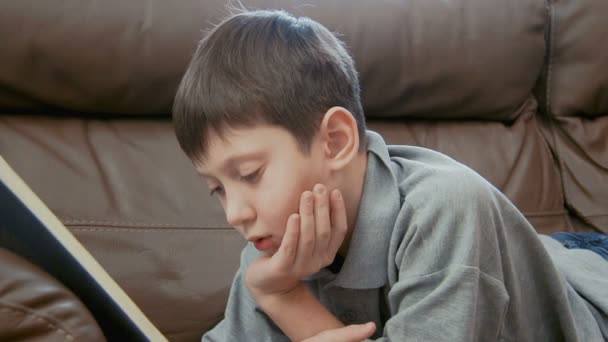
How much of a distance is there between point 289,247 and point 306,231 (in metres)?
0.03

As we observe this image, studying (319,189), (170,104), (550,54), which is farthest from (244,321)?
(550,54)

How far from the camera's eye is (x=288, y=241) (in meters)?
0.77

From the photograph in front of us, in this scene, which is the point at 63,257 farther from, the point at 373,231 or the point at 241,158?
the point at 373,231

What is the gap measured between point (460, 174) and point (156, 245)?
0.64 metres

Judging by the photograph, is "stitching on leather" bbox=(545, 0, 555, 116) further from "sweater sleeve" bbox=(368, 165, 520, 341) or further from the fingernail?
the fingernail

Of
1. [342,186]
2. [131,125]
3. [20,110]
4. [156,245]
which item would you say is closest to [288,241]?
[342,186]

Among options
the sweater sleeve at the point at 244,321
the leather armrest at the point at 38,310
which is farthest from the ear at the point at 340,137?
the leather armrest at the point at 38,310

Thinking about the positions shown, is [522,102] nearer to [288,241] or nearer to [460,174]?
[460,174]

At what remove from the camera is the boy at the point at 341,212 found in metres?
0.74

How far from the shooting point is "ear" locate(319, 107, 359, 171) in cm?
79

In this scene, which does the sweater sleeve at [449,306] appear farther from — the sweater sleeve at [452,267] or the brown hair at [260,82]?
the brown hair at [260,82]

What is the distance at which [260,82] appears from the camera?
77 cm

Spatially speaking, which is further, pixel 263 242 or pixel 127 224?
pixel 127 224

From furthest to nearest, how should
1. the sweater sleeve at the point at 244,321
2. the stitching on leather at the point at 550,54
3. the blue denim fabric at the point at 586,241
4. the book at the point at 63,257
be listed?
1. the stitching on leather at the point at 550,54
2. the blue denim fabric at the point at 586,241
3. the sweater sleeve at the point at 244,321
4. the book at the point at 63,257
